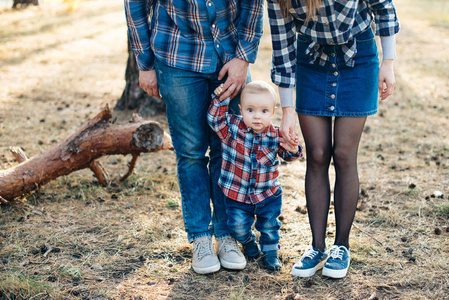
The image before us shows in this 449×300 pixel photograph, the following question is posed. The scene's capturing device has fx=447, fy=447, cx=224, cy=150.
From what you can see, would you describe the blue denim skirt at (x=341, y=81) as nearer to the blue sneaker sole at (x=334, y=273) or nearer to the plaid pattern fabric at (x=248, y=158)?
the plaid pattern fabric at (x=248, y=158)

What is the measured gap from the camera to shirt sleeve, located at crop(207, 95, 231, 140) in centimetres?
279

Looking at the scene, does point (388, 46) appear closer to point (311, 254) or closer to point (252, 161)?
point (252, 161)

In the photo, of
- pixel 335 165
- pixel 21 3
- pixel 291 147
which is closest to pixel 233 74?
pixel 291 147

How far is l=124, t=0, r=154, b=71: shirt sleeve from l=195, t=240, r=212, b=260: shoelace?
1209 mm

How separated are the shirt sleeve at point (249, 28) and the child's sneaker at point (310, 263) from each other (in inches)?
51.1

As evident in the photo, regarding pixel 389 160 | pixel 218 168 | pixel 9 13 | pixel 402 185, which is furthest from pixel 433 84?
pixel 9 13

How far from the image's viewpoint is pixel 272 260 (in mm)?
2975

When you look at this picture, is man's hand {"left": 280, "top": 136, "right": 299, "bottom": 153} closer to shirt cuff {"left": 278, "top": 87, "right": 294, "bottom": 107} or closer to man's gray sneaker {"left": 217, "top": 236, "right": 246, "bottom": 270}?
shirt cuff {"left": 278, "top": 87, "right": 294, "bottom": 107}

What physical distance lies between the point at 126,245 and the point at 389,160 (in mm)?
3094

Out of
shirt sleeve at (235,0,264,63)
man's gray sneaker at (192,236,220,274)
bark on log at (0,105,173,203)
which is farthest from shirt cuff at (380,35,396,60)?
bark on log at (0,105,173,203)

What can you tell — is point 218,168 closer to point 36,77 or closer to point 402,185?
point 402,185

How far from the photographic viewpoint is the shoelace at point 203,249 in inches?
116

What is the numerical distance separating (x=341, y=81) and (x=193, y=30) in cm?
93

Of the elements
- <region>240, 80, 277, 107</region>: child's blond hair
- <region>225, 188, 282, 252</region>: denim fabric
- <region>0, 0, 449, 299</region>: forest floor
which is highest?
<region>240, 80, 277, 107</region>: child's blond hair
